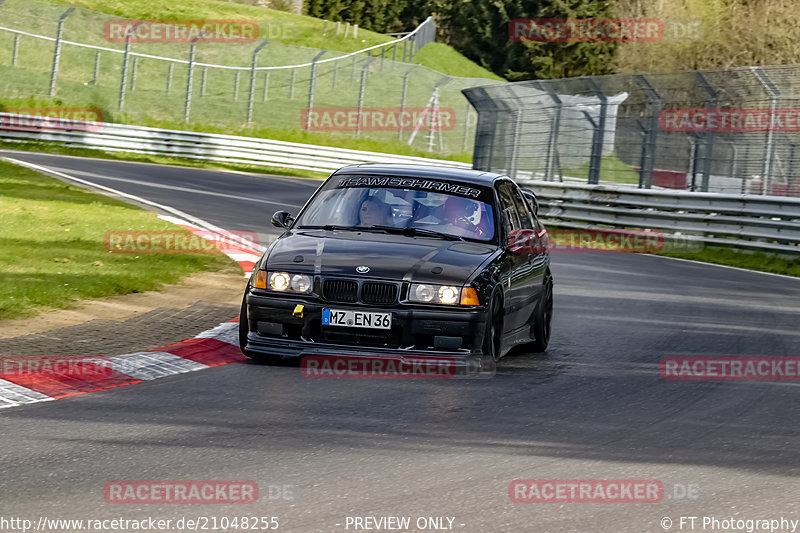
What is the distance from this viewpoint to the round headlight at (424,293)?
8344 mm

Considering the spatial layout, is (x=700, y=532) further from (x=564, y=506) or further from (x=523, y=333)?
(x=523, y=333)

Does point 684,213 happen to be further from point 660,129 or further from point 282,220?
point 282,220

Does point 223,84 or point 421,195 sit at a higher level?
point 223,84

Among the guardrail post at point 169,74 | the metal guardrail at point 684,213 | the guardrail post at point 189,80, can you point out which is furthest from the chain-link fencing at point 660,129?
the guardrail post at point 169,74

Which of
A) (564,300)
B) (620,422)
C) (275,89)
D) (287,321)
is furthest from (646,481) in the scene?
(275,89)

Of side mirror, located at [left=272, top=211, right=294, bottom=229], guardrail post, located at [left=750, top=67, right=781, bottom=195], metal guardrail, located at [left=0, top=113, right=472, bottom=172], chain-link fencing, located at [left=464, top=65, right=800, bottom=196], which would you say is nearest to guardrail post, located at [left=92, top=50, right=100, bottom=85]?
metal guardrail, located at [left=0, top=113, right=472, bottom=172]

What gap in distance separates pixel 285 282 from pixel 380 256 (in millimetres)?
687

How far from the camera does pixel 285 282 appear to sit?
8.51 m

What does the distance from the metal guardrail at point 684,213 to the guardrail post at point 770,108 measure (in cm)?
60

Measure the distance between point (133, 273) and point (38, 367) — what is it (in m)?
5.05

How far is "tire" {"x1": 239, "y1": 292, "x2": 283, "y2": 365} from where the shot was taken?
28.4 ft

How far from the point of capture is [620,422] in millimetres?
7371

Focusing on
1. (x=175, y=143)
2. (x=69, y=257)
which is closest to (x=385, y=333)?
(x=69, y=257)

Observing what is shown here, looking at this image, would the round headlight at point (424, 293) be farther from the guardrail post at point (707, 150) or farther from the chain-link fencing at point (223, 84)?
the chain-link fencing at point (223, 84)
